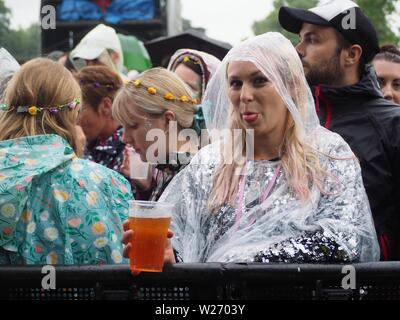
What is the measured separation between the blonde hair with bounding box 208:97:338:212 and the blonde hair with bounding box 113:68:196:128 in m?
1.04

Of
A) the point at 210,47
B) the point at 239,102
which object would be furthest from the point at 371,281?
the point at 210,47

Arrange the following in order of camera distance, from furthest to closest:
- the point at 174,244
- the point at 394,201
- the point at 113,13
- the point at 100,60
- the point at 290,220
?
the point at 113,13
the point at 100,60
the point at 394,201
the point at 174,244
the point at 290,220

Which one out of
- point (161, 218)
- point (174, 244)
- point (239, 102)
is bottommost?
point (174, 244)

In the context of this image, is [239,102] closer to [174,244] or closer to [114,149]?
[174,244]

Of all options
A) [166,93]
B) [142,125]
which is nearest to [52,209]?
[142,125]

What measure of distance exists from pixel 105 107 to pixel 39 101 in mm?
1829

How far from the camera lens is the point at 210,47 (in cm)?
691

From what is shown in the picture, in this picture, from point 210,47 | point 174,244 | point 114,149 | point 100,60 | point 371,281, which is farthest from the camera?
point 210,47

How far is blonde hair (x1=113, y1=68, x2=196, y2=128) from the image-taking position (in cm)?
411

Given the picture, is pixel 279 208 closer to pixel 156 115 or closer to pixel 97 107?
pixel 156 115

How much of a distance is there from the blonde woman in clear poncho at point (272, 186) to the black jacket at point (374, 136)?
0.46 metres

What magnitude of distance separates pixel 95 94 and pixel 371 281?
296cm

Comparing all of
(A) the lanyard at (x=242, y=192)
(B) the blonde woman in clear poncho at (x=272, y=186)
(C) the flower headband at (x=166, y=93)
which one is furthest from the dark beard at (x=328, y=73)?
(A) the lanyard at (x=242, y=192)

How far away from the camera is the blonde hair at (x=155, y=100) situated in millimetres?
4113
